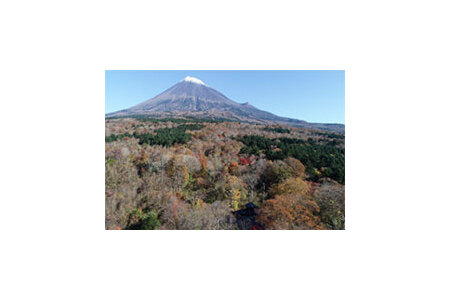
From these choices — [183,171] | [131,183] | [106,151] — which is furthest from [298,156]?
[106,151]

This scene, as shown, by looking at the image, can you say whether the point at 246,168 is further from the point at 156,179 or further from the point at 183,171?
the point at 156,179

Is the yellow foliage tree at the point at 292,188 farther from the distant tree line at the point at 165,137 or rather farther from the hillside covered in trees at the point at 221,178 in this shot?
the distant tree line at the point at 165,137

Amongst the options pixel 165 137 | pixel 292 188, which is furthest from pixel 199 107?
pixel 292 188

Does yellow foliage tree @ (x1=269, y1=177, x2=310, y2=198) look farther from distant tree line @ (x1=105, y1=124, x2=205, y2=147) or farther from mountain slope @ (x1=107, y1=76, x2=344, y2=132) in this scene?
distant tree line @ (x1=105, y1=124, x2=205, y2=147)

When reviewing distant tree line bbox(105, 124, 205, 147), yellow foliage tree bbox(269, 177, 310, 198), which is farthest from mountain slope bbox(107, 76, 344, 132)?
yellow foliage tree bbox(269, 177, 310, 198)

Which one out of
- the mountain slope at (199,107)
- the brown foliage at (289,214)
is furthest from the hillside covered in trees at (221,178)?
the mountain slope at (199,107)
